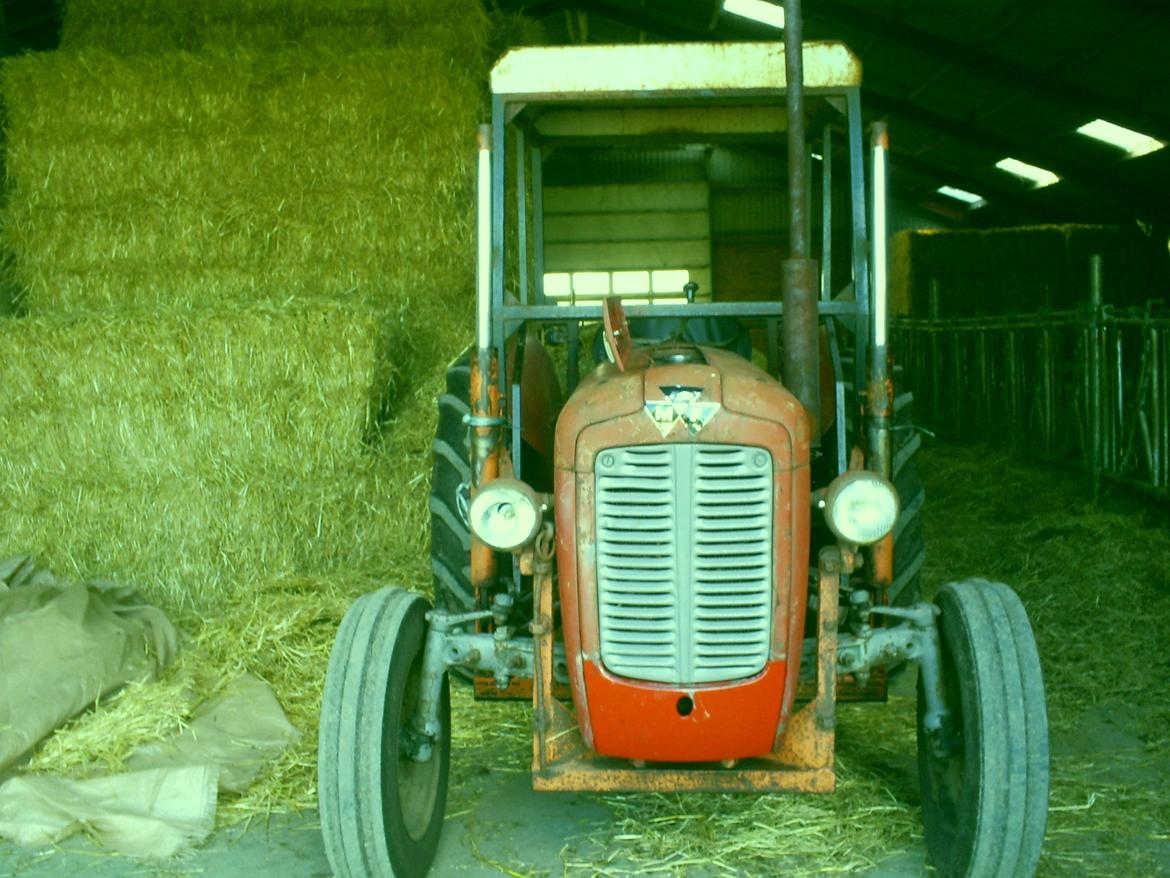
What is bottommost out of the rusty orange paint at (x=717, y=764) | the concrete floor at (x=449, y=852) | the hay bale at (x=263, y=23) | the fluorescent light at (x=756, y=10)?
the concrete floor at (x=449, y=852)

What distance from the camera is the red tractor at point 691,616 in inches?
111

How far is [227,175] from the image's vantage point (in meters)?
6.18

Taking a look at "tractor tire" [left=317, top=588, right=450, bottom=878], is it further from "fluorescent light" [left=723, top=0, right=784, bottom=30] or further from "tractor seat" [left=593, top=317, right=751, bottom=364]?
"fluorescent light" [left=723, top=0, right=784, bottom=30]

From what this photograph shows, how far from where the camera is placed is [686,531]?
280cm

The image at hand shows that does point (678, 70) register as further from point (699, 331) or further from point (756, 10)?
point (756, 10)

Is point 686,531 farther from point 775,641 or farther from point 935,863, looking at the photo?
point 935,863

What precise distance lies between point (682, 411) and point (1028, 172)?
1337 centimetres

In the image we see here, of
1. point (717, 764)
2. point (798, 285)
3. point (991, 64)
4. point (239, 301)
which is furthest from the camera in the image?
point (991, 64)

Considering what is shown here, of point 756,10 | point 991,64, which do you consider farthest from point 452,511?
point 756,10

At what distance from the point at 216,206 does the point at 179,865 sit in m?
3.62

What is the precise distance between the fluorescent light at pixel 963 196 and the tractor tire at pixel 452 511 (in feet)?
47.0

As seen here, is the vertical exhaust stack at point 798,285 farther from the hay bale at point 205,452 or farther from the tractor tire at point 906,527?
the hay bale at point 205,452

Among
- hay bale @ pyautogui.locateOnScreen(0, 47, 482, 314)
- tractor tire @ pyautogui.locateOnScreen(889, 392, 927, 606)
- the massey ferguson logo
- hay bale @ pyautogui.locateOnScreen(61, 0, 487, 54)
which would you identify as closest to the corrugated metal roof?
hay bale @ pyautogui.locateOnScreen(61, 0, 487, 54)

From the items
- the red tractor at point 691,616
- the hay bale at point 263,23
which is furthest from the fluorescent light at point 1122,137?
the red tractor at point 691,616
